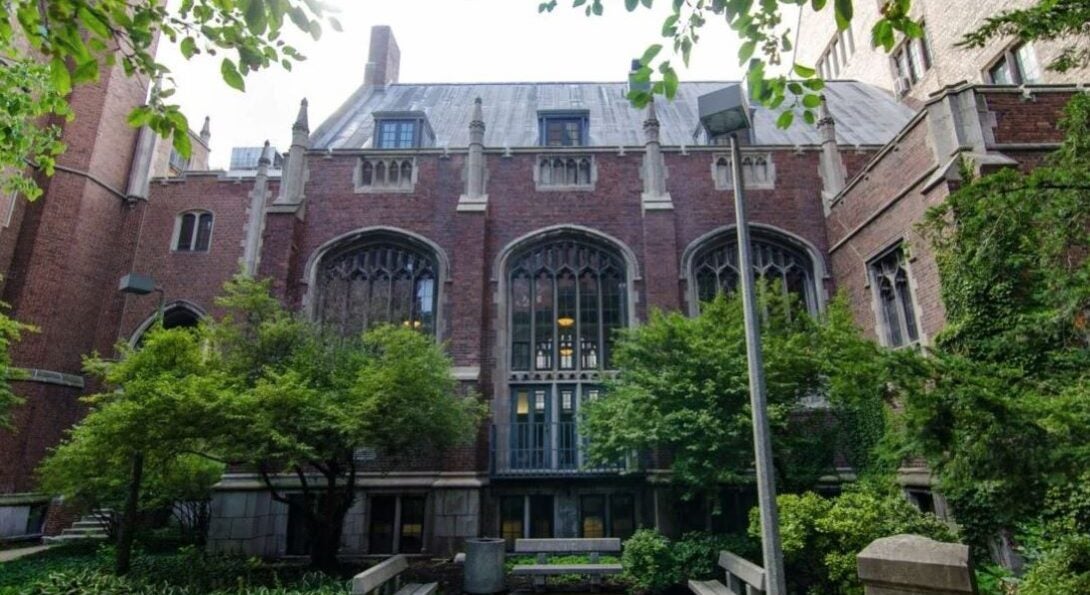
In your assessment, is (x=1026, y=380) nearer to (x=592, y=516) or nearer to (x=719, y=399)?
(x=719, y=399)

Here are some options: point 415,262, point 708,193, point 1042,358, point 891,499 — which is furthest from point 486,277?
point 1042,358

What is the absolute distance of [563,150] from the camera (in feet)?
55.0

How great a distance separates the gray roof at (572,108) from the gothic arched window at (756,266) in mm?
4129

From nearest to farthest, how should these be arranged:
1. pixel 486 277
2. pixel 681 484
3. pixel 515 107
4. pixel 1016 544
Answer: pixel 1016 544 < pixel 681 484 < pixel 486 277 < pixel 515 107

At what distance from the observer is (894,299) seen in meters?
12.5

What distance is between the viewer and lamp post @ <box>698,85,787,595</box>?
507cm

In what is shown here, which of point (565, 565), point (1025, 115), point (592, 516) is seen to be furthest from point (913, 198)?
point (592, 516)

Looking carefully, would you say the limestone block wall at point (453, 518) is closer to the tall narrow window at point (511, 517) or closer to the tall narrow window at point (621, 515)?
the tall narrow window at point (511, 517)

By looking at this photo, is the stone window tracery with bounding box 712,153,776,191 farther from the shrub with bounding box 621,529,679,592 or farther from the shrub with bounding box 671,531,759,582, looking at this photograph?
the shrub with bounding box 621,529,679,592

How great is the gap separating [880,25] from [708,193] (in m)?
12.5

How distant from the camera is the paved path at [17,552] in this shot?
1285cm

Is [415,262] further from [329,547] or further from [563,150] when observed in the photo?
[329,547]

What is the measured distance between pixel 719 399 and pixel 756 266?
625cm

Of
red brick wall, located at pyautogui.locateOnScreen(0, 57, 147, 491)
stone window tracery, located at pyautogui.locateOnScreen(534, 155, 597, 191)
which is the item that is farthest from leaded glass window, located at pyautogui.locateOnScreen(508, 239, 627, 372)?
red brick wall, located at pyautogui.locateOnScreen(0, 57, 147, 491)
